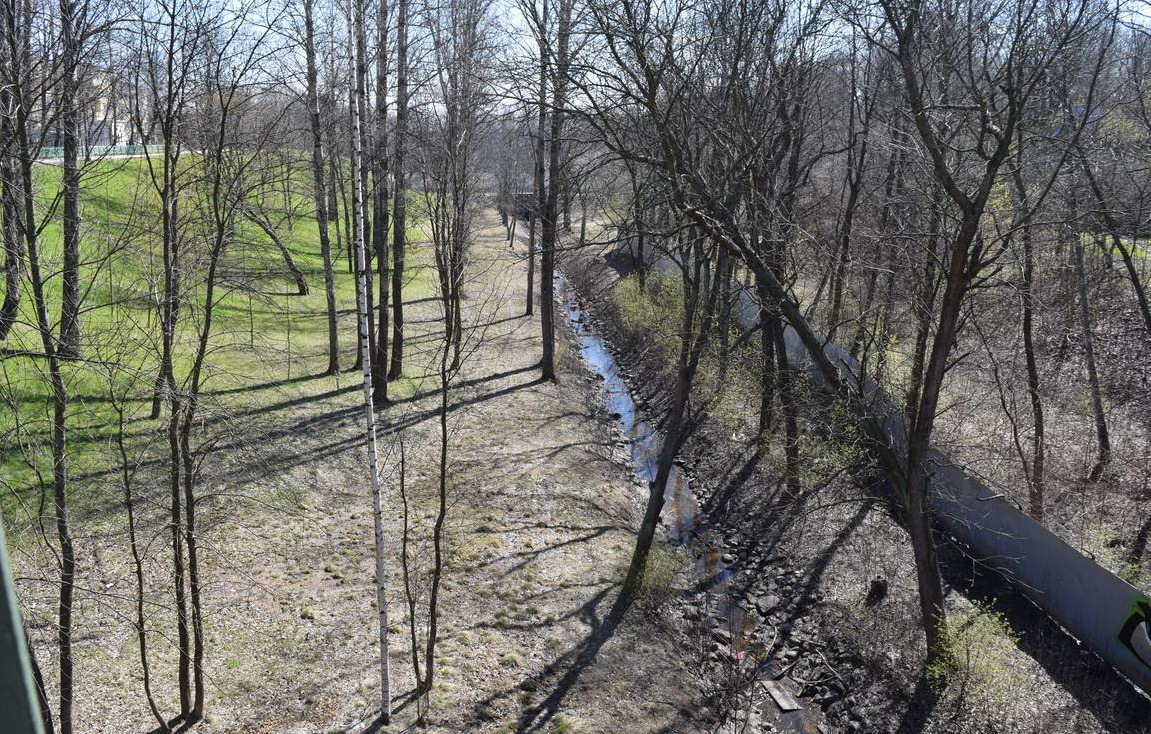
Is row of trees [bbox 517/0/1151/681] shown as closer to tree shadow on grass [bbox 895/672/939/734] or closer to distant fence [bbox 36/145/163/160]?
tree shadow on grass [bbox 895/672/939/734]

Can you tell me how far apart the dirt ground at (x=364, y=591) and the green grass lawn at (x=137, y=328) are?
890mm

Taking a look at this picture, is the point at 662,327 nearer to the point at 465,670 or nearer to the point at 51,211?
the point at 465,670

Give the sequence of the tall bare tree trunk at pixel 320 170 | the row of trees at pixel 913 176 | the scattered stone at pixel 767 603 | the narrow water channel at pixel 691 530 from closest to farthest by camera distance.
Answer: the row of trees at pixel 913 176 < the narrow water channel at pixel 691 530 < the scattered stone at pixel 767 603 < the tall bare tree trunk at pixel 320 170

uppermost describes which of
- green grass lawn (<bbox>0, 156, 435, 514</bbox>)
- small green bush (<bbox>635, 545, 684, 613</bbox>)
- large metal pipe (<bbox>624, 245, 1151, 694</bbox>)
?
green grass lawn (<bbox>0, 156, 435, 514</bbox>)

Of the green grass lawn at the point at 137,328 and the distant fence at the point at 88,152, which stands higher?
the distant fence at the point at 88,152

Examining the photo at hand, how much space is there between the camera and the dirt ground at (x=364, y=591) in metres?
8.16

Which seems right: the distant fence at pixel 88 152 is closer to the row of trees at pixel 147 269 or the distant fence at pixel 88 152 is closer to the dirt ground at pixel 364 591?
the row of trees at pixel 147 269

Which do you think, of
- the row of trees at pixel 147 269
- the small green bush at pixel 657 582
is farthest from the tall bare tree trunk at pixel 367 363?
the small green bush at pixel 657 582

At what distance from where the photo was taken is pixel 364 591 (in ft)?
33.7

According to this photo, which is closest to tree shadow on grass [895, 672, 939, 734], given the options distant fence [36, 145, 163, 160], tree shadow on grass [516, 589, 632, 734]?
tree shadow on grass [516, 589, 632, 734]

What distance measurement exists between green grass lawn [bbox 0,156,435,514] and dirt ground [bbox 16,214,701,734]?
0.89m

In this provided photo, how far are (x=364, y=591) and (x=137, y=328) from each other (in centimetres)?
496

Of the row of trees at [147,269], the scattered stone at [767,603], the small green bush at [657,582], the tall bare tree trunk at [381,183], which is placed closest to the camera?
the row of trees at [147,269]

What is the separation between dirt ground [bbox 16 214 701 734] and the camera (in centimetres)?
816
